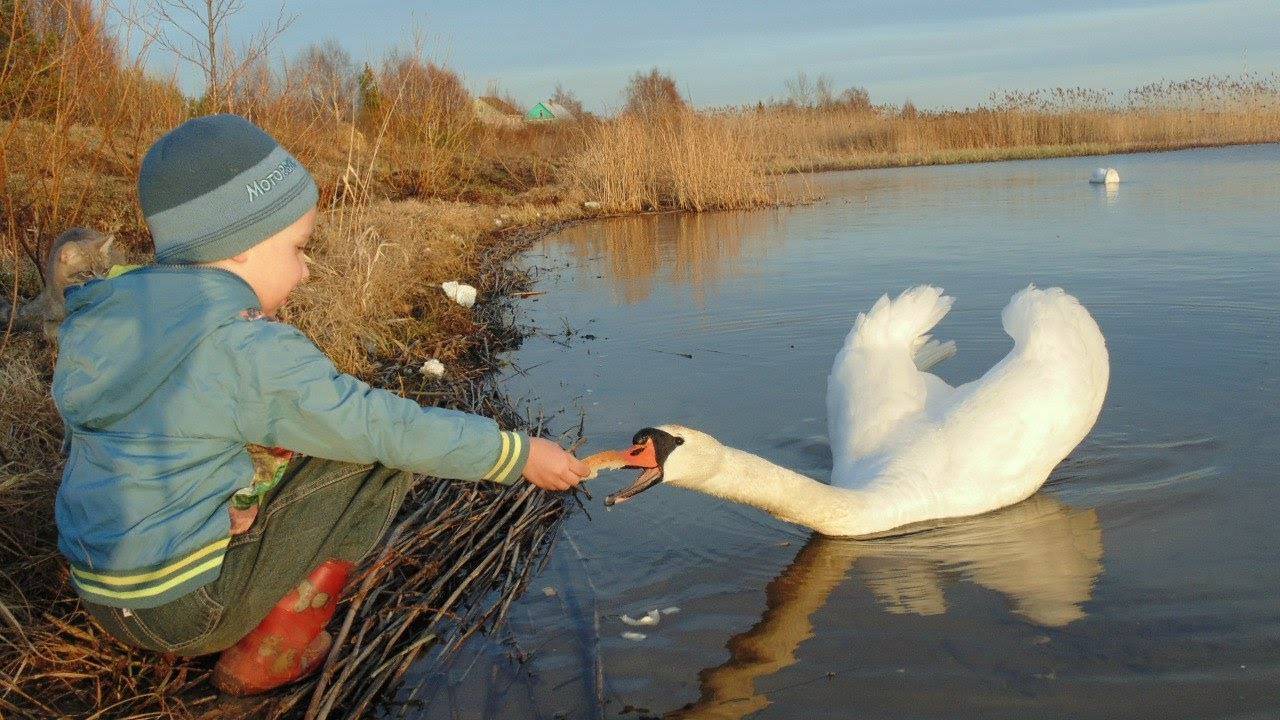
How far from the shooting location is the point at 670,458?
3.87 metres

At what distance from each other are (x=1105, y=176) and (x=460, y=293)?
14.4m

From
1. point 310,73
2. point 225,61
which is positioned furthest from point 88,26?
point 310,73

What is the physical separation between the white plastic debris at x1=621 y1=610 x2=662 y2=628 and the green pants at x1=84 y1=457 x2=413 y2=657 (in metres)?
1.15

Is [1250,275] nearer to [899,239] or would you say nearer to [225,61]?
[899,239]

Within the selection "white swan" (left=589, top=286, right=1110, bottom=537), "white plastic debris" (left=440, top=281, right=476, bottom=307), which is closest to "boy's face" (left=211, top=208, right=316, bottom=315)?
"white swan" (left=589, top=286, right=1110, bottom=537)

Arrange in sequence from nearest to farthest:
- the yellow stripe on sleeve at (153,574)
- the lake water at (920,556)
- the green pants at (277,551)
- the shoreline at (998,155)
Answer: the yellow stripe on sleeve at (153,574)
the green pants at (277,551)
the lake water at (920,556)
the shoreline at (998,155)

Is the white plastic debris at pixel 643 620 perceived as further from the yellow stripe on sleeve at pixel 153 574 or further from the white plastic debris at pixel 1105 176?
the white plastic debris at pixel 1105 176

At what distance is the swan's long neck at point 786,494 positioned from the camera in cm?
427

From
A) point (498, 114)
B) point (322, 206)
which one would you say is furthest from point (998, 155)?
point (322, 206)

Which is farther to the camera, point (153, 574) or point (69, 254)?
point (69, 254)

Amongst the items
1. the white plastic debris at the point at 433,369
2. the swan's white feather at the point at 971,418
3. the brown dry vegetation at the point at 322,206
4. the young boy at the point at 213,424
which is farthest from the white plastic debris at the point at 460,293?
the young boy at the point at 213,424

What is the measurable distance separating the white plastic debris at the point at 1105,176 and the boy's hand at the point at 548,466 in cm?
1900

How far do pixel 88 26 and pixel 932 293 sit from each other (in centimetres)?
461

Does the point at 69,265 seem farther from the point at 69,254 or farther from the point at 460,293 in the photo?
the point at 460,293
